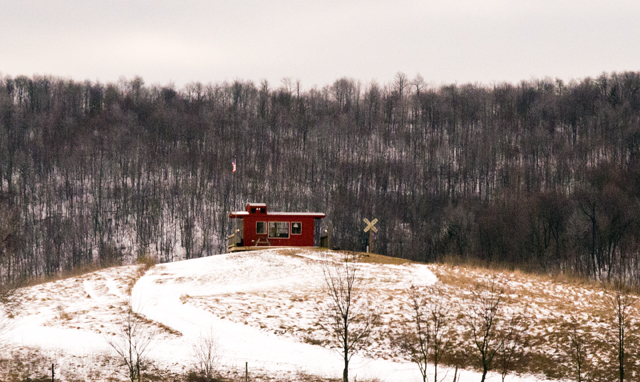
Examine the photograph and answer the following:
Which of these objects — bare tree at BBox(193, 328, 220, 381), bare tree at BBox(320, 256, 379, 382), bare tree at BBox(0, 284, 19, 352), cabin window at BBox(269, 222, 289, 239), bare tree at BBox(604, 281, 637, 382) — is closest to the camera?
bare tree at BBox(193, 328, 220, 381)

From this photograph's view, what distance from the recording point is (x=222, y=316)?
2591 centimetres

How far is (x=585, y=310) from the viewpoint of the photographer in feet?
88.4

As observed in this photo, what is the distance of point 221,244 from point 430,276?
63589 millimetres

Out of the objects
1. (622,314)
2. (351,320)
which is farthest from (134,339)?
(622,314)

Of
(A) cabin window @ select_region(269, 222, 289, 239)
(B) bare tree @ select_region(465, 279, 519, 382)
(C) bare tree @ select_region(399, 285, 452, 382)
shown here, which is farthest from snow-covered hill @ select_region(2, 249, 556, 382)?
(A) cabin window @ select_region(269, 222, 289, 239)

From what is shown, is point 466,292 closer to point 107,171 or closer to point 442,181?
point 442,181

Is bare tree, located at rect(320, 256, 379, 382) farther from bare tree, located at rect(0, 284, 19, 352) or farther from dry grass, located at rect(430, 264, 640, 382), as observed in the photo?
bare tree, located at rect(0, 284, 19, 352)

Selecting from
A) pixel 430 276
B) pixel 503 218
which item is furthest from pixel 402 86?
pixel 430 276

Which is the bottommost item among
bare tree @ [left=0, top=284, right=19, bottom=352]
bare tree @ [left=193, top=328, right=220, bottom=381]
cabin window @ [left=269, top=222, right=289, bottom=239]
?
bare tree @ [left=193, top=328, right=220, bottom=381]

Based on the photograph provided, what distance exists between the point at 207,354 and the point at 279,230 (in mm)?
22621

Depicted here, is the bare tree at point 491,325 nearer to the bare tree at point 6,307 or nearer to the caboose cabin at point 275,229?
the caboose cabin at point 275,229

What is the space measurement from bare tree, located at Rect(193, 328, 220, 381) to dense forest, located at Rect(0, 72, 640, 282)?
60491 mm

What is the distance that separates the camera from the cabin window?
144 ft

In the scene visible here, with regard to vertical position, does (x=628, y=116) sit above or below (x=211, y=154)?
above
